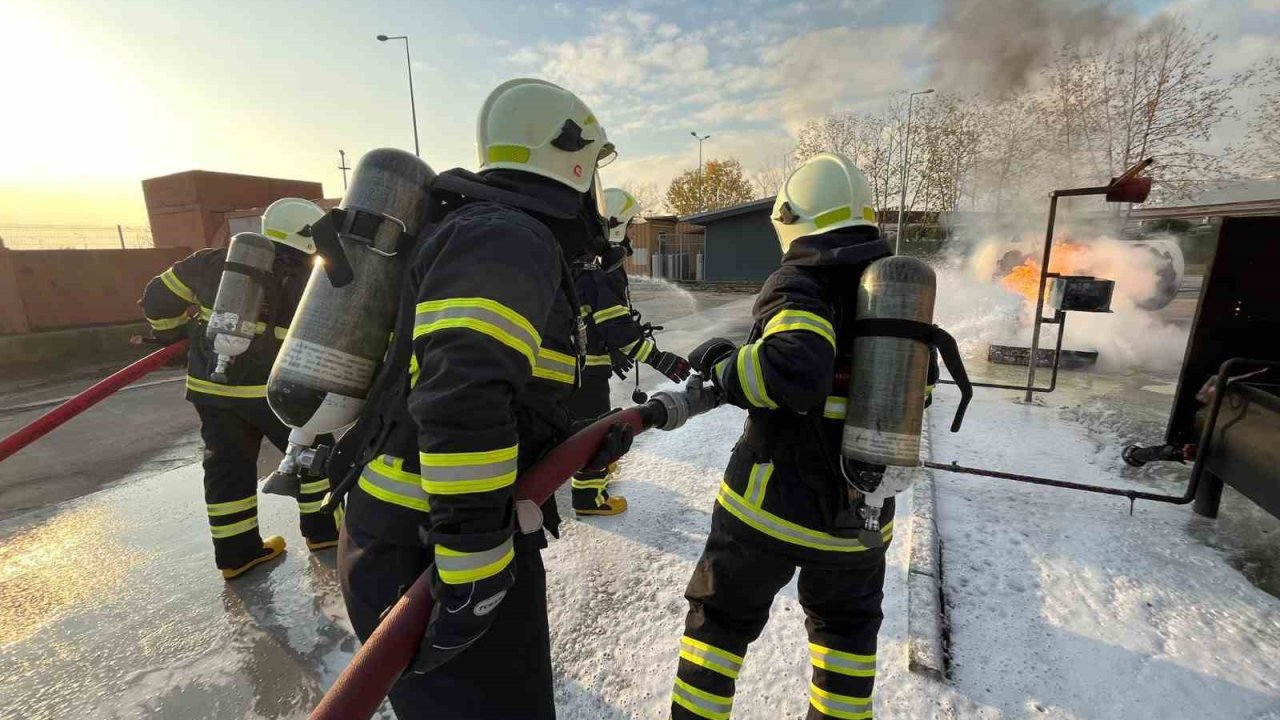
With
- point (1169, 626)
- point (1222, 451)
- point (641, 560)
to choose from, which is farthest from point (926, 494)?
point (641, 560)

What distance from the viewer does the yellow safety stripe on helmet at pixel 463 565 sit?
3.80 ft

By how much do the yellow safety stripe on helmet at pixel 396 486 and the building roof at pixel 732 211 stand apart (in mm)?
21557

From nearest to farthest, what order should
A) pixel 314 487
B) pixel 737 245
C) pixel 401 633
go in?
pixel 401 633 < pixel 314 487 < pixel 737 245

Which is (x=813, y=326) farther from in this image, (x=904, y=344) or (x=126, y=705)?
(x=126, y=705)

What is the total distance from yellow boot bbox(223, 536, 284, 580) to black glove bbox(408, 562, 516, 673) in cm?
262

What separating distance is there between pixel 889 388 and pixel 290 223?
300 centimetres

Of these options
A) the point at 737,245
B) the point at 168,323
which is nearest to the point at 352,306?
the point at 168,323

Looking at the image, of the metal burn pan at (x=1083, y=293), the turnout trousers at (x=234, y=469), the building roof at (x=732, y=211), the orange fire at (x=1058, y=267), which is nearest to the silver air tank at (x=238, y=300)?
the turnout trousers at (x=234, y=469)

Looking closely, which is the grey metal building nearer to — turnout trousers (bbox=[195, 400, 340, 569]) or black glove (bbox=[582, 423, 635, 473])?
turnout trousers (bbox=[195, 400, 340, 569])

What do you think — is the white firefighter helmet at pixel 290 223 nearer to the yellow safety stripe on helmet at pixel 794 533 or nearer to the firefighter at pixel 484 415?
the firefighter at pixel 484 415

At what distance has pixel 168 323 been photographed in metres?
3.21

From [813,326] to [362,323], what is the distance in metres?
1.27

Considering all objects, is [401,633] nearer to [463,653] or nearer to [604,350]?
[463,653]

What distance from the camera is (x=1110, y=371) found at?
7520 millimetres
